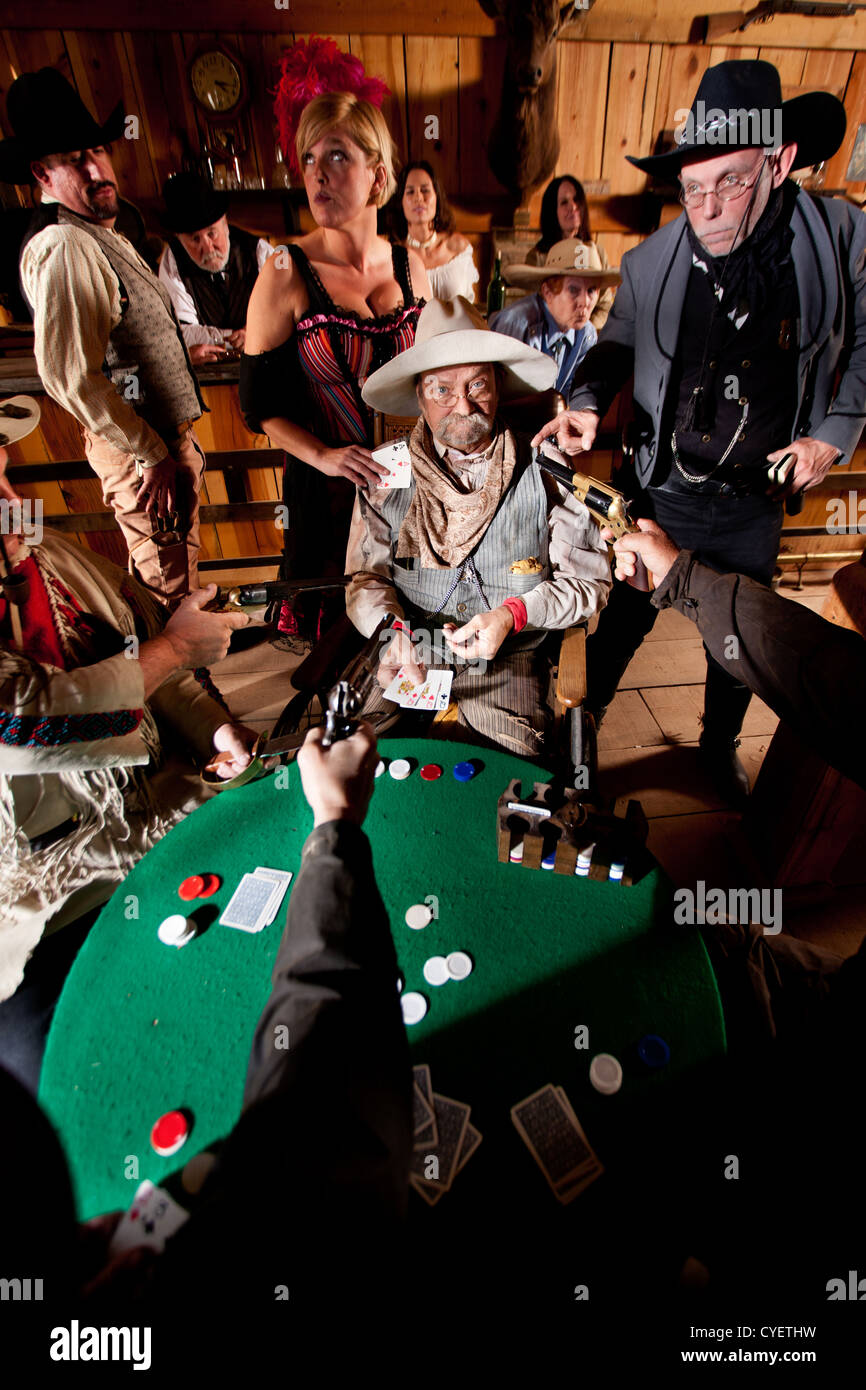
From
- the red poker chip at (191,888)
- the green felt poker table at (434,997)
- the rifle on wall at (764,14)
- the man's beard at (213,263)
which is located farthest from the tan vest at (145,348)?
the rifle on wall at (764,14)

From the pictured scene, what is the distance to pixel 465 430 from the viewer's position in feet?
7.79

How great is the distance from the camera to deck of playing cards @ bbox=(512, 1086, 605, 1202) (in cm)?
107

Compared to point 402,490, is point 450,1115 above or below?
below

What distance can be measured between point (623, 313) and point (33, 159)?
2437 mm

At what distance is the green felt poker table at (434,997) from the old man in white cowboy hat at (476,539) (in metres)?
0.93

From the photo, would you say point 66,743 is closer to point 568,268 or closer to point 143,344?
point 143,344

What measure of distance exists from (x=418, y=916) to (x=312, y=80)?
10.8 ft

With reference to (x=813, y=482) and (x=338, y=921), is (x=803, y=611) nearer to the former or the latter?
(x=813, y=482)

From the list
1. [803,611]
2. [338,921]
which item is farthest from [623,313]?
[338,921]

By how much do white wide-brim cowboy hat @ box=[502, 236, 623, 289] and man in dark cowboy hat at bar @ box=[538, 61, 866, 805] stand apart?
1.04 m

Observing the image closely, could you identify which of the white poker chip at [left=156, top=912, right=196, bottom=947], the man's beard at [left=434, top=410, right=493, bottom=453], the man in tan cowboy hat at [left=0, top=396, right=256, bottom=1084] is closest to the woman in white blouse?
the man's beard at [left=434, top=410, right=493, bottom=453]

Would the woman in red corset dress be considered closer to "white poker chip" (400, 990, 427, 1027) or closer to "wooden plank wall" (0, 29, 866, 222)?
"white poker chip" (400, 990, 427, 1027)

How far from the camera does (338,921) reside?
3.22 feet

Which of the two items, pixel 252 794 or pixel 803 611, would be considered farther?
pixel 252 794
